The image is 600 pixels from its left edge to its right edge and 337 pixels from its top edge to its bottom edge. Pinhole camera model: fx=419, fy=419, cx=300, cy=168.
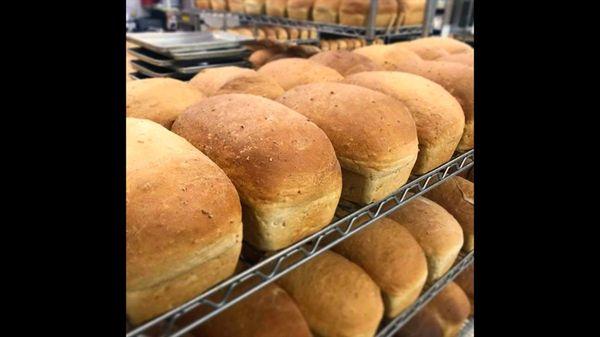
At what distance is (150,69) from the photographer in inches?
74.4

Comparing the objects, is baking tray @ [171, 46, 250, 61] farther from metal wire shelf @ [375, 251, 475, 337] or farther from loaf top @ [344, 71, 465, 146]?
metal wire shelf @ [375, 251, 475, 337]

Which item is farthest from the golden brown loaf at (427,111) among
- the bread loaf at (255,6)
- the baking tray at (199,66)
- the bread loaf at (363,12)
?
the bread loaf at (255,6)

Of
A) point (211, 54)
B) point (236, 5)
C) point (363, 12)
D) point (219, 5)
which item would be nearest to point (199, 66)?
point (211, 54)

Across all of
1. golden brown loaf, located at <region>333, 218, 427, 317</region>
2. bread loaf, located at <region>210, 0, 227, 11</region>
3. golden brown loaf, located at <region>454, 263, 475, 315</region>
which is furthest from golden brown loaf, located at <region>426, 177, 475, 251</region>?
bread loaf, located at <region>210, 0, 227, 11</region>

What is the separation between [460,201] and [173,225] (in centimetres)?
115

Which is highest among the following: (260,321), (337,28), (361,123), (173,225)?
(337,28)

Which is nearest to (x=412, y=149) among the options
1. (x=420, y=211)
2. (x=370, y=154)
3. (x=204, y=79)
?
(x=370, y=154)

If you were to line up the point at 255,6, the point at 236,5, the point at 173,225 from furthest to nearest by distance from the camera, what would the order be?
the point at 236,5, the point at 255,6, the point at 173,225

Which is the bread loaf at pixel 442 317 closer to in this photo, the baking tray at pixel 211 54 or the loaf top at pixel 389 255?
the loaf top at pixel 389 255

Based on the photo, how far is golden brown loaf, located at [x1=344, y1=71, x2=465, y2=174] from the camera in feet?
3.58

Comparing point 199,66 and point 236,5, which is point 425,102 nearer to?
point 199,66

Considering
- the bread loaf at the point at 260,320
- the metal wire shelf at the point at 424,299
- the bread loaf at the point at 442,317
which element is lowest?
the bread loaf at the point at 442,317

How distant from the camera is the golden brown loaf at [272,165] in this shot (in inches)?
30.8

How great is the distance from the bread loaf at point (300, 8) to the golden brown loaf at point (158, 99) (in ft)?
6.53
